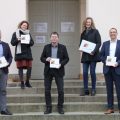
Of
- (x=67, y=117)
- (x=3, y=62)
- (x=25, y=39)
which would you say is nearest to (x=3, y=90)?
(x=3, y=62)

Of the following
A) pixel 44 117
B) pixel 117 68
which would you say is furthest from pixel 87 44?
pixel 44 117

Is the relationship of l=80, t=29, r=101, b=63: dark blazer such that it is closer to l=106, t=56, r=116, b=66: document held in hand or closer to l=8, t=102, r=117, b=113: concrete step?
l=106, t=56, r=116, b=66: document held in hand

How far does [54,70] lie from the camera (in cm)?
1167

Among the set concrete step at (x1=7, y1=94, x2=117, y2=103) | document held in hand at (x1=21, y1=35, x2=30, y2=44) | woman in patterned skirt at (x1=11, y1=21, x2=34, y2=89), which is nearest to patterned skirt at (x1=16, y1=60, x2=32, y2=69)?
woman in patterned skirt at (x1=11, y1=21, x2=34, y2=89)

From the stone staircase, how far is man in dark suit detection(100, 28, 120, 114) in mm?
405

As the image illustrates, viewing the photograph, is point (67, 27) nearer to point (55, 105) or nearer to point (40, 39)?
point (40, 39)

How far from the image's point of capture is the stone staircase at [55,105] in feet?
37.8

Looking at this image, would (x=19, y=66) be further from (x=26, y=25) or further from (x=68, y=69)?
(x=68, y=69)

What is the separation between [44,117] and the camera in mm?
11508

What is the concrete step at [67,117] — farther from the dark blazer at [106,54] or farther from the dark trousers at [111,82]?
the dark blazer at [106,54]

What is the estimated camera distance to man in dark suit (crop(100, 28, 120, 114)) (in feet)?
37.9

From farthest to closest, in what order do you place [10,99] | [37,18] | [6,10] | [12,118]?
[37,18] < [6,10] < [10,99] < [12,118]

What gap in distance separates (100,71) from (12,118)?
11.4 ft

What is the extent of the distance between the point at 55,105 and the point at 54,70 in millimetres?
913
